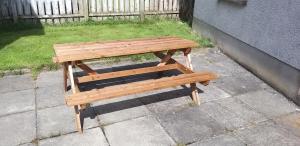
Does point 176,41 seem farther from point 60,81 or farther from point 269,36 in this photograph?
point 60,81

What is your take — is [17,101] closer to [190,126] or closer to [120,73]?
[120,73]

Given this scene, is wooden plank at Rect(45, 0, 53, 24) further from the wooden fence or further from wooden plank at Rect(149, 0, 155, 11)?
wooden plank at Rect(149, 0, 155, 11)

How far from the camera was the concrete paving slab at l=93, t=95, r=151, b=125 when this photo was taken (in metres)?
3.92

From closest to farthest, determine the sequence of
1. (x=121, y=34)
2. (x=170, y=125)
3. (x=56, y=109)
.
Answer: (x=170, y=125) < (x=56, y=109) < (x=121, y=34)

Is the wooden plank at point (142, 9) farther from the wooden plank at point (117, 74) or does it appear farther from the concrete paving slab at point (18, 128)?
the concrete paving slab at point (18, 128)

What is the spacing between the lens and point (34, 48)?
6.17 meters

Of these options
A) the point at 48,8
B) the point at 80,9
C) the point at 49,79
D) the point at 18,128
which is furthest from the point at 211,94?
the point at 48,8

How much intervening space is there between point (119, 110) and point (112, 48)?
0.86m

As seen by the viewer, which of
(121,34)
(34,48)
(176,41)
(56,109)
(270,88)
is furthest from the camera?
(121,34)

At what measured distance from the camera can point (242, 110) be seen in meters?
4.29

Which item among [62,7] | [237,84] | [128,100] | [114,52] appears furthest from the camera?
[62,7]

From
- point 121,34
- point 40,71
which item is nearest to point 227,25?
point 121,34

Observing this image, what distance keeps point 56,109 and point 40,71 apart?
4.78 ft

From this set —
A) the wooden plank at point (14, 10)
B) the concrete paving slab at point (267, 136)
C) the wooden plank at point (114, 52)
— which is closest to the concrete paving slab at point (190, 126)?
the concrete paving slab at point (267, 136)
